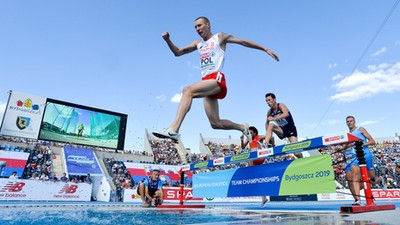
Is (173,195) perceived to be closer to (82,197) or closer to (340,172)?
(82,197)

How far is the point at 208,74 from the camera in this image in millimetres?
4133

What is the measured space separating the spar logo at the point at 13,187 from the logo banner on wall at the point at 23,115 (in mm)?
8399

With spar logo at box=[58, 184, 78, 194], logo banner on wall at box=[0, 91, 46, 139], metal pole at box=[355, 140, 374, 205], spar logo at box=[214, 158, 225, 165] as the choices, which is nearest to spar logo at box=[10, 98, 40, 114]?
logo banner on wall at box=[0, 91, 46, 139]

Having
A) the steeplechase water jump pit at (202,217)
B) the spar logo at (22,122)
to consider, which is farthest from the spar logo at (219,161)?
the spar logo at (22,122)

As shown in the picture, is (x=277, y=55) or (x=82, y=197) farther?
(x=82, y=197)

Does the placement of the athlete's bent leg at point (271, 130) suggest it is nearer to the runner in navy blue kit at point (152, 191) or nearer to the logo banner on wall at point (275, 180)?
the logo banner on wall at point (275, 180)

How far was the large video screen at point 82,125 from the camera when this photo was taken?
23281mm

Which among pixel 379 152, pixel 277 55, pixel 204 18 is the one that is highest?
pixel 379 152

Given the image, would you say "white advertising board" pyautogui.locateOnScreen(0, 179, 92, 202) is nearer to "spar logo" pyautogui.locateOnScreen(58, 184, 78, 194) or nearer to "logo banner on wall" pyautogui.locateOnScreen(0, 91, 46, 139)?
"spar logo" pyautogui.locateOnScreen(58, 184, 78, 194)

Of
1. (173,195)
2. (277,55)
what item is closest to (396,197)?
(173,195)

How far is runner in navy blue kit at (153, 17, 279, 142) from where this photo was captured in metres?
3.79

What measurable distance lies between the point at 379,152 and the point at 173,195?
25.4 metres

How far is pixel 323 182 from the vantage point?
5031 mm

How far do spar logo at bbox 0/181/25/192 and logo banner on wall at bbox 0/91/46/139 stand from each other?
27.6ft
